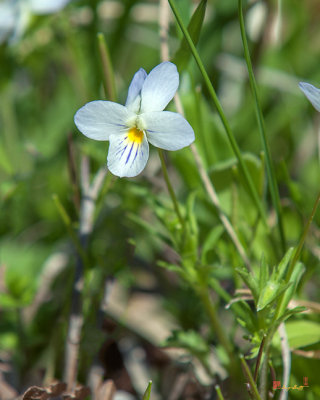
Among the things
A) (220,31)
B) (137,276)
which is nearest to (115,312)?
(137,276)

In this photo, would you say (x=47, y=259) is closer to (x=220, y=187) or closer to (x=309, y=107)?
(x=220, y=187)

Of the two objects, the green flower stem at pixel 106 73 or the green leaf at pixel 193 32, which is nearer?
the green leaf at pixel 193 32

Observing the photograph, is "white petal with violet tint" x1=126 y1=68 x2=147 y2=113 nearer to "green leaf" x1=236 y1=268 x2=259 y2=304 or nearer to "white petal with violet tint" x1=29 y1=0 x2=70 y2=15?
"green leaf" x1=236 y1=268 x2=259 y2=304

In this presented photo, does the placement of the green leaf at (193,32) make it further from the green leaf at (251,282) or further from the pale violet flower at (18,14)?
the pale violet flower at (18,14)

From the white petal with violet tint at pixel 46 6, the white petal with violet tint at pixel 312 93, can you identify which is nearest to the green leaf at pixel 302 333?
the white petal with violet tint at pixel 312 93

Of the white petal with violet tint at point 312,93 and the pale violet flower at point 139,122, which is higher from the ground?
the white petal with violet tint at point 312,93

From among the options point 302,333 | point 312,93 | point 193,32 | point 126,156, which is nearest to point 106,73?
point 193,32
